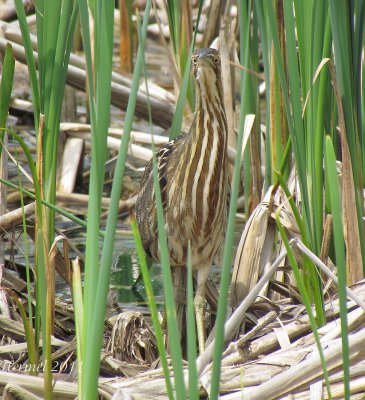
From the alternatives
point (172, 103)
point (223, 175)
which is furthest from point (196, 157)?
point (172, 103)

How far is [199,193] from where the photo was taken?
2.74 m

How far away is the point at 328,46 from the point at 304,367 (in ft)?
2.79

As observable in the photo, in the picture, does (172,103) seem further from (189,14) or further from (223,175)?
(223,175)

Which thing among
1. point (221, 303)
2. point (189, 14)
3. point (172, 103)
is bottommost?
point (221, 303)

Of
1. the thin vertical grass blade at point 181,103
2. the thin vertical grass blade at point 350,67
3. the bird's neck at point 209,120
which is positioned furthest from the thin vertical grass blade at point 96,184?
the bird's neck at point 209,120

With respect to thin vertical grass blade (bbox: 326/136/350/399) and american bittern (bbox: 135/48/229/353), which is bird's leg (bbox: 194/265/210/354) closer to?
american bittern (bbox: 135/48/229/353)

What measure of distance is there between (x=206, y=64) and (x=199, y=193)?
1.50 feet

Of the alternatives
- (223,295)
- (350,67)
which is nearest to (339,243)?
(223,295)

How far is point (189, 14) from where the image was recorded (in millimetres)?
3652

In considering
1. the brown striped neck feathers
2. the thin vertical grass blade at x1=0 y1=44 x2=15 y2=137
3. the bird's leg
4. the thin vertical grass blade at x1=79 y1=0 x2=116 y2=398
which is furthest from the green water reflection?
the thin vertical grass blade at x1=79 y1=0 x2=116 y2=398

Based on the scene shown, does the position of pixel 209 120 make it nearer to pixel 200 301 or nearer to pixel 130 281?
pixel 200 301

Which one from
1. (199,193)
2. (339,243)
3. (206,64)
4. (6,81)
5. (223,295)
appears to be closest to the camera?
(223,295)

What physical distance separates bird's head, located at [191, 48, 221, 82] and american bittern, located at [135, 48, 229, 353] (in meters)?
0.09

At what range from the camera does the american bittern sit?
8.65 ft
